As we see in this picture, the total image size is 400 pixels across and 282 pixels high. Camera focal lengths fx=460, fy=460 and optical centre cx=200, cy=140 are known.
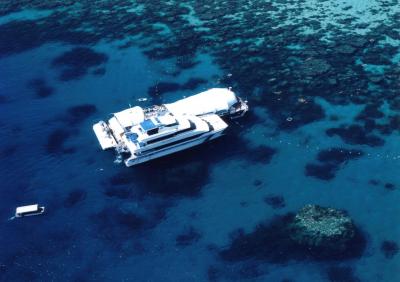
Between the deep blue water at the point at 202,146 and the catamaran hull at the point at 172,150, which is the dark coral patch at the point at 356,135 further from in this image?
the catamaran hull at the point at 172,150

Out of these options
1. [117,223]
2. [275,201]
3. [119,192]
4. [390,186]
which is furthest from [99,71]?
[390,186]

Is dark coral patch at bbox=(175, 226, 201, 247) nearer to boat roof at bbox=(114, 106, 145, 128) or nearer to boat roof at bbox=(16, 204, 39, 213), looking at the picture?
boat roof at bbox=(114, 106, 145, 128)

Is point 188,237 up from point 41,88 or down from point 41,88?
down

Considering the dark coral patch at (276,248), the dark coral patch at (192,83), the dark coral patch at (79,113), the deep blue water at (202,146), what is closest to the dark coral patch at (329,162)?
the deep blue water at (202,146)

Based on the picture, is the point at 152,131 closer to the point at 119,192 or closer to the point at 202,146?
the point at 202,146

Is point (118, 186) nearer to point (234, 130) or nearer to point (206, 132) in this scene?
point (206, 132)

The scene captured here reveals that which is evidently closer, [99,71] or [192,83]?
[192,83]

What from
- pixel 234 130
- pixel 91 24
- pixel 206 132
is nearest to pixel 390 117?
pixel 234 130
